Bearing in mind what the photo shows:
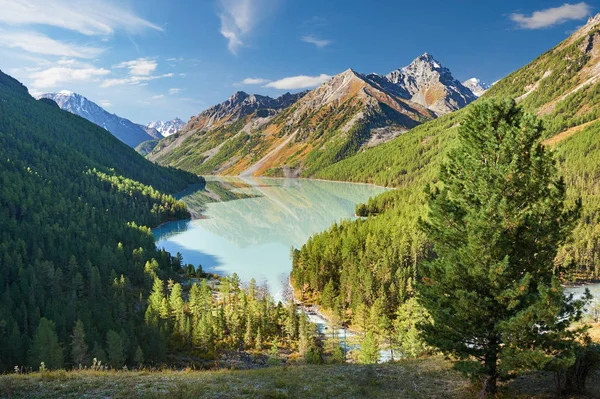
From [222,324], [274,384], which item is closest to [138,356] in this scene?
[222,324]

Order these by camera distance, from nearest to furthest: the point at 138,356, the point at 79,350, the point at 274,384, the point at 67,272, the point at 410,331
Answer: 1. the point at 274,384
2. the point at 410,331
3. the point at 138,356
4. the point at 79,350
5. the point at 67,272

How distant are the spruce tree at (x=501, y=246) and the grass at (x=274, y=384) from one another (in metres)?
3.04

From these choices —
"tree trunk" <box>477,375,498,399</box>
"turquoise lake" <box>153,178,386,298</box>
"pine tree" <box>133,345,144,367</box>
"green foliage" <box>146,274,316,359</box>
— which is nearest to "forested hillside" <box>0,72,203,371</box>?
"pine tree" <box>133,345,144,367</box>

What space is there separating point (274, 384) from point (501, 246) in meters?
14.8

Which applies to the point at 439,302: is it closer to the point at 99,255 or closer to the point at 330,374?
the point at 330,374

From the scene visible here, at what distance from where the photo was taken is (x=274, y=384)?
22.4m

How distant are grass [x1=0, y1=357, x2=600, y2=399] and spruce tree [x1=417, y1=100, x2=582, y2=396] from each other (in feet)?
9.96

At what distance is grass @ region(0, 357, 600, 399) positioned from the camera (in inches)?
752

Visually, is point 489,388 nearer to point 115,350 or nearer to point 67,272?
point 115,350

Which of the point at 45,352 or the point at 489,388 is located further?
the point at 45,352

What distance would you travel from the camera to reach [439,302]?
1892 cm

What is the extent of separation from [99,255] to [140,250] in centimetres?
1086

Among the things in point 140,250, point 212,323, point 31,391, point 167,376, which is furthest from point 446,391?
point 140,250

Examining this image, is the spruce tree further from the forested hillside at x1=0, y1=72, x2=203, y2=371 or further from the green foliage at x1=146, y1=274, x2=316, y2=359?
the forested hillside at x1=0, y1=72, x2=203, y2=371
